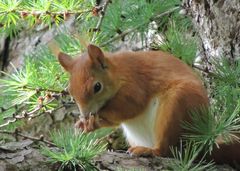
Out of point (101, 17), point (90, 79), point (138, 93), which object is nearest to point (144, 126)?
point (138, 93)

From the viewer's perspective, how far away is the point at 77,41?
177cm

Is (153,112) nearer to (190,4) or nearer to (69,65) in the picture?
(69,65)

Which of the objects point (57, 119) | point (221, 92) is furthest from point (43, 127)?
point (221, 92)

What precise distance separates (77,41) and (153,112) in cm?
31

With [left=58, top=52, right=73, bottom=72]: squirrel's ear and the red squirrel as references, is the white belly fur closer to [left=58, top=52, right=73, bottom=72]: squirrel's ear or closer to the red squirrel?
the red squirrel

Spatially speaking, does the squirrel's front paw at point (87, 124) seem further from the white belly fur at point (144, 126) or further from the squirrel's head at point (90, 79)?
the white belly fur at point (144, 126)

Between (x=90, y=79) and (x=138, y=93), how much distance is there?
5.7 inches

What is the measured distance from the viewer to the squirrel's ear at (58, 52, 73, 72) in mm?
1666

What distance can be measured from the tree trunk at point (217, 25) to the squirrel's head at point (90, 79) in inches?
12.7

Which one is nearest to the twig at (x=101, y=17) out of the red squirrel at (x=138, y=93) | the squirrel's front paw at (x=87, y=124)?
the red squirrel at (x=138, y=93)

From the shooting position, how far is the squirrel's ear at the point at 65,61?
1.67 metres

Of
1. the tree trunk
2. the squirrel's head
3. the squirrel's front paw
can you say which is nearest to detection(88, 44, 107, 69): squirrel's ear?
the squirrel's head

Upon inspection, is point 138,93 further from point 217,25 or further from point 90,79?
point 217,25

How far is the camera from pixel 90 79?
1651 mm
